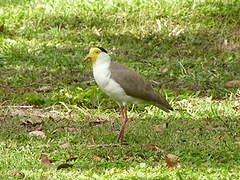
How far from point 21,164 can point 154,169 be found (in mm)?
1154

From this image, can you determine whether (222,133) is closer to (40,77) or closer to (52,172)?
(52,172)

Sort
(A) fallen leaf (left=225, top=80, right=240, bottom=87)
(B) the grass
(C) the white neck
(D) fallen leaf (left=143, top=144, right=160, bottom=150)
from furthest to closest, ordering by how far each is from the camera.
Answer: (A) fallen leaf (left=225, top=80, right=240, bottom=87) < (C) the white neck < (D) fallen leaf (left=143, top=144, right=160, bottom=150) < (B) the grass

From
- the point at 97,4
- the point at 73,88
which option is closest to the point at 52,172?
the point at 73,88

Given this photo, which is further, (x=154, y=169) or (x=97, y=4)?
(x=97, y=4)

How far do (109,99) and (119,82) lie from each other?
1990 millimetres

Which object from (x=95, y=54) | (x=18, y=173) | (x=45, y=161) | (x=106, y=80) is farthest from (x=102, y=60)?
(x=18, y=173)

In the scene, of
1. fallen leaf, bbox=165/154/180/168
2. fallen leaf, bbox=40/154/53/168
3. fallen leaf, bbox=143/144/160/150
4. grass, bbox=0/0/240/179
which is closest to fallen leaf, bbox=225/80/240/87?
grass, bbox=0/0/240/179

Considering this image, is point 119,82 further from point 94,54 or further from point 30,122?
point 30,122

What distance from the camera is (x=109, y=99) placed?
30.3 ft

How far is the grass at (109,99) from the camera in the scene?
666 cm

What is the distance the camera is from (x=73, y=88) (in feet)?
31.7

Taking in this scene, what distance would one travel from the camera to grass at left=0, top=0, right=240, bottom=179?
666cm

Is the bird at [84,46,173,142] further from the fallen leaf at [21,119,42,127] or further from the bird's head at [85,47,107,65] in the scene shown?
the fallen leaf at [21,119,42,127]

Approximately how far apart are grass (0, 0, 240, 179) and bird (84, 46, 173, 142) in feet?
1.28
